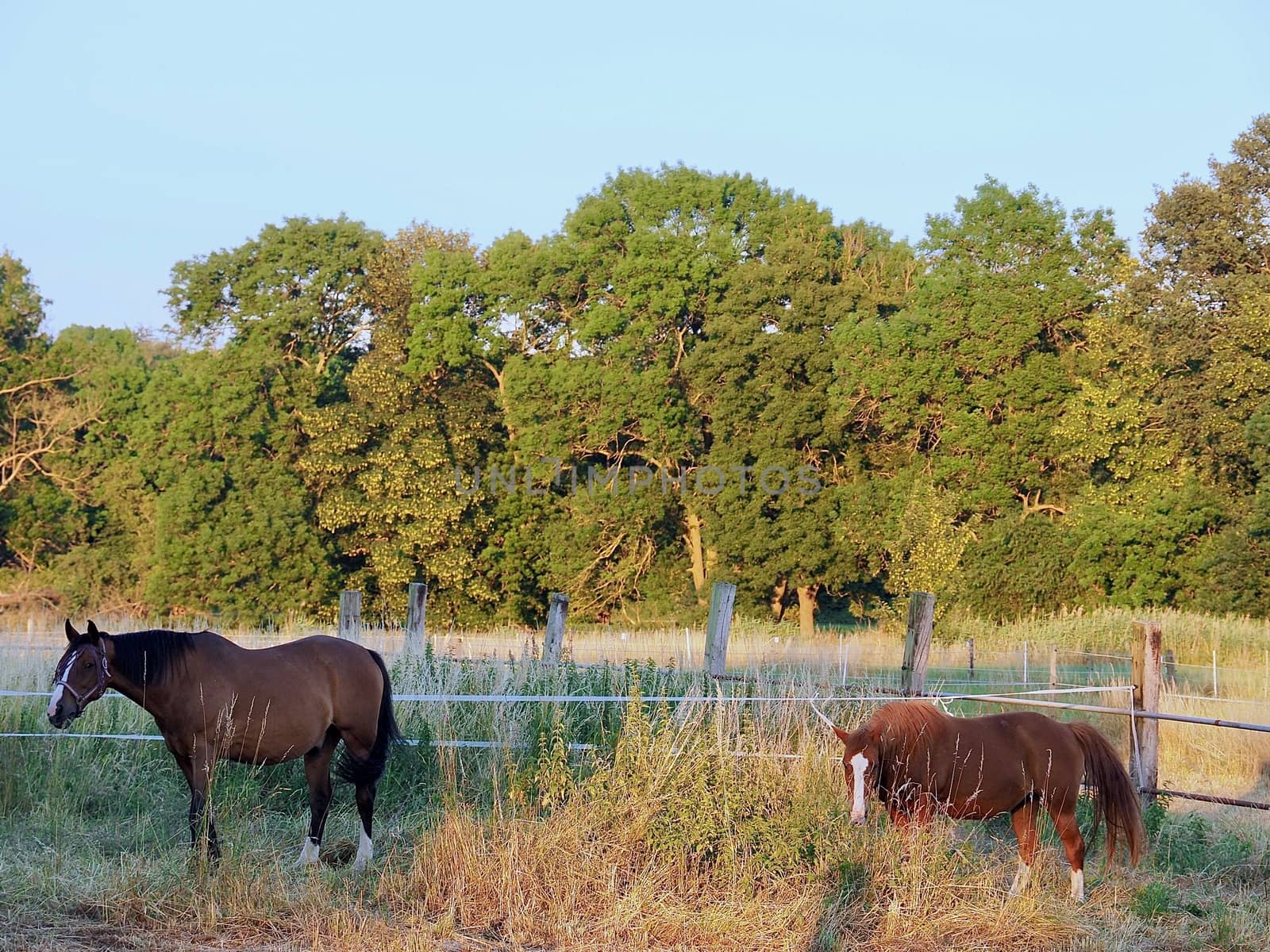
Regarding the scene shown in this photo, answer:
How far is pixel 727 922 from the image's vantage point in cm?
550

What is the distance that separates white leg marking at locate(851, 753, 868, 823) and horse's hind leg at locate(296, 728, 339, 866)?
2.79 metres

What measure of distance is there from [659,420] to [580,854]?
25303mm

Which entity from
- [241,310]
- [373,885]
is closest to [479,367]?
[241,310]

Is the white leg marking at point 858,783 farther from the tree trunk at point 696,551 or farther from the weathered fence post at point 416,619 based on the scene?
the tree trunk at point 696,551

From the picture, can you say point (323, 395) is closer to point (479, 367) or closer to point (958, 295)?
point (479, 367)

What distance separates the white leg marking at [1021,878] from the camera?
6031mm

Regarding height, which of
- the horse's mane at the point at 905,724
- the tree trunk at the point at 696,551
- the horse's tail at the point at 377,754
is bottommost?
the horse's tail at the point at 377,754

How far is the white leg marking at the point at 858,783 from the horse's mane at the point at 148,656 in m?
3.38

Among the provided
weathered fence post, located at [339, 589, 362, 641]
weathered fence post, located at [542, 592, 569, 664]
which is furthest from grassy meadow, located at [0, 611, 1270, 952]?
weathered fence post, located at [339, 589, 362, 641]

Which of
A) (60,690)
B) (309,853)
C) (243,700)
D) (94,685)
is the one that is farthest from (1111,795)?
(60,690)

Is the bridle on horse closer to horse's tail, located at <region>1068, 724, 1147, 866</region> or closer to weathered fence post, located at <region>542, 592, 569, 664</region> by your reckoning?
weathered fence post, located at <region>542, 592, 569, 664</region>

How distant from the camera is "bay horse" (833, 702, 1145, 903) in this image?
20.1ft

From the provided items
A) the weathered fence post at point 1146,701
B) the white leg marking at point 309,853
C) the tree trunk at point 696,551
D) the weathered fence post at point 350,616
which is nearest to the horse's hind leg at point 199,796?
the white leg marking at point 309,853

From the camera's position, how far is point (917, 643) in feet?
A: 27.5
